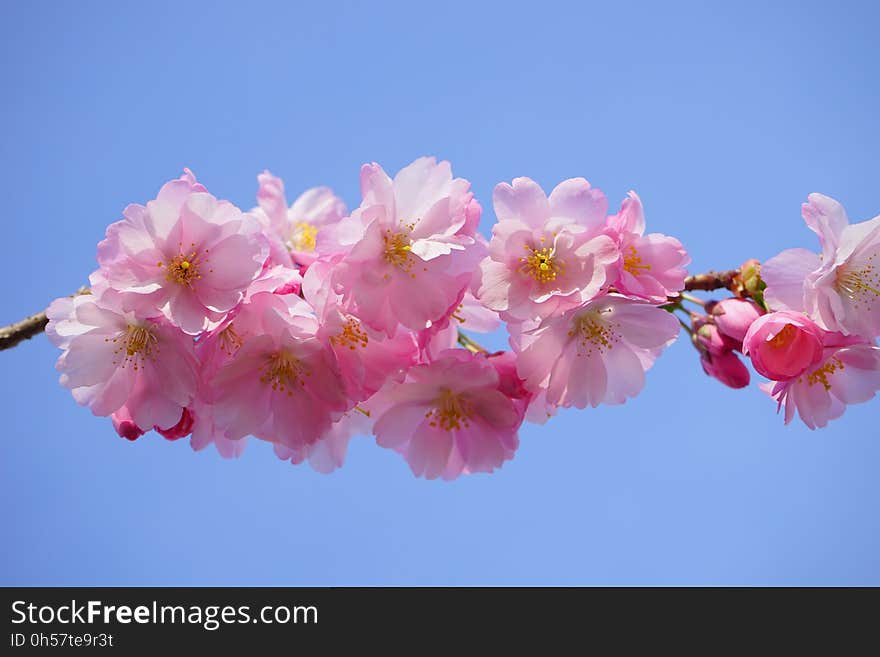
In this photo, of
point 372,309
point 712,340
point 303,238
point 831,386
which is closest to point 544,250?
point 372,309

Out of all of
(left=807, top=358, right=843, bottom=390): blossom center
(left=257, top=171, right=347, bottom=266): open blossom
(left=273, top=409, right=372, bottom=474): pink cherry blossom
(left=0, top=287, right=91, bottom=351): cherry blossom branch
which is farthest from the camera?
(left=257, top=171, right=347, bottom=266): open blossom

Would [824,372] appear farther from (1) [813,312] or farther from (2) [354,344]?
(2) [354,344]

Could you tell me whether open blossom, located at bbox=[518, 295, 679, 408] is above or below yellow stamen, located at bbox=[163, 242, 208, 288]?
below

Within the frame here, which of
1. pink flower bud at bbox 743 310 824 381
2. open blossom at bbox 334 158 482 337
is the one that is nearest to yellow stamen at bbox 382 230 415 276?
open blossom at bbox 334 158 482 337

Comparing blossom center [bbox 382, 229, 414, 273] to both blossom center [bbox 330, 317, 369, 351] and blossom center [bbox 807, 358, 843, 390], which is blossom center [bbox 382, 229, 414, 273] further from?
blossom center [bbox 807, 358, 843, 390]

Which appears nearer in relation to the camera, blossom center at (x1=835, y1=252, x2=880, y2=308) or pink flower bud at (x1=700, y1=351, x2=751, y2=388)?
blossom center at (x1=835, y1=252, x2=880, y2=308)

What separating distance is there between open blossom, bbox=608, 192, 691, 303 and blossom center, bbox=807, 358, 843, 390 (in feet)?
1.39

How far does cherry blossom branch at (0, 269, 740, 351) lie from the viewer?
69.3 inches

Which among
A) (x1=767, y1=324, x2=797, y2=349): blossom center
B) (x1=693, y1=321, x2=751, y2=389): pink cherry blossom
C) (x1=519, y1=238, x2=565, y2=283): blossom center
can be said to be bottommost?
(x1=767, y1=324, x2=797, y2=349): blossom center

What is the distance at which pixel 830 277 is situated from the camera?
1556mm

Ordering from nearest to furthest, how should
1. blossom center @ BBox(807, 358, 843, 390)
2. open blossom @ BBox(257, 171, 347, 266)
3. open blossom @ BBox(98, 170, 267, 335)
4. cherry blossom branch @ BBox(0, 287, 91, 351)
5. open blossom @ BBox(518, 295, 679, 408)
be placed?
1. open blossom @ BBox(98, 170, 267, 335)
2. open blossom @ BBox(518, 295, 679, 408)
3. blossom center @ BBox(807, 358, 843, 390)
4. cherry blossom branch @ BBox(0, 287, 91, 351)
5. open blossom @ BBox(257, 171, 347, 266)

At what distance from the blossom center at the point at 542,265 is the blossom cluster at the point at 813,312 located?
1.54 ft

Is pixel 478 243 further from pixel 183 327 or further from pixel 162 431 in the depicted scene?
pixel 162 431

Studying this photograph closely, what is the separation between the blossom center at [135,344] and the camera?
1557 millimetres
